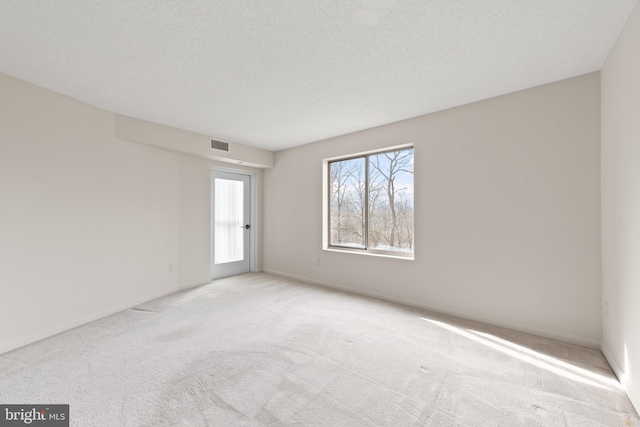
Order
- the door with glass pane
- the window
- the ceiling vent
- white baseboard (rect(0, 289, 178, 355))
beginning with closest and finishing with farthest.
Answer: white baseboard (rect(0, 289, 178, 355)), the window, the ceiling vent, the door with glass pane

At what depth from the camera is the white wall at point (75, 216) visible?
7.90 feet

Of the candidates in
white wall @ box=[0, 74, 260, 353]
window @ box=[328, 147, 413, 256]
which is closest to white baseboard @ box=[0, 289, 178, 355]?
white wall @ box=[0, 74, 260, 353]

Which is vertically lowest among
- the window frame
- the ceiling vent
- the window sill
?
the window sill

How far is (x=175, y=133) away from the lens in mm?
3811

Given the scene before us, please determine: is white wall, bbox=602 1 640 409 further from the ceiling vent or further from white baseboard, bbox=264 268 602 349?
the ceiling vent

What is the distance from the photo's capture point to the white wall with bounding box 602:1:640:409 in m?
1.67

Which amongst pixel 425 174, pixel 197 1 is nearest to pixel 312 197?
pixel 425 174

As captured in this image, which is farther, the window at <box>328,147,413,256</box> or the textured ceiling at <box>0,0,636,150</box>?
the window at <box>328,147,413,256</box>

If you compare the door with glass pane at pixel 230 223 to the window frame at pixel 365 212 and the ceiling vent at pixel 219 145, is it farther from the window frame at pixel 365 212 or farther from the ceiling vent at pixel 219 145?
the window frame at pixel 365 212

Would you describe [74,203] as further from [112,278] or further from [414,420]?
[414,420]

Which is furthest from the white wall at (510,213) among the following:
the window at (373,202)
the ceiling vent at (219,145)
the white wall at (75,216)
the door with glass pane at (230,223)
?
the white wall at (75,216)

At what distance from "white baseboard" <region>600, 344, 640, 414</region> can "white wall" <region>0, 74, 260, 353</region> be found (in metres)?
4.78

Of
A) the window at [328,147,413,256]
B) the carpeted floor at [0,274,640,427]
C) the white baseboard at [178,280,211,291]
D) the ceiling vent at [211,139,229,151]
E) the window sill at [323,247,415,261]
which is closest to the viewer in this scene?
the carpeted floor at [0,274,640,427]

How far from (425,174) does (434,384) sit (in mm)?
2329
